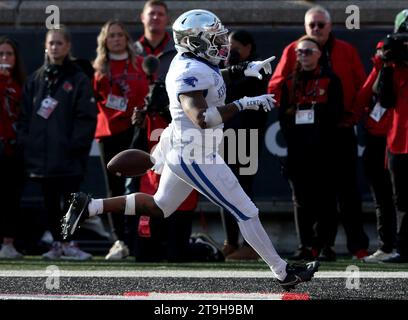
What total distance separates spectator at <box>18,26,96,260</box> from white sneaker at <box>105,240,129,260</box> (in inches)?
6.6

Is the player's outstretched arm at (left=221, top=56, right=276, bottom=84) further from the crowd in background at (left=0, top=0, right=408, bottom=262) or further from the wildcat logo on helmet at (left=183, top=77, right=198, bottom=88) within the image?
the crowd in background at (left=0, top=0, right=408, bottom=262)

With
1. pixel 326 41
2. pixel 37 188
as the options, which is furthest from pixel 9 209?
pixel 326 41

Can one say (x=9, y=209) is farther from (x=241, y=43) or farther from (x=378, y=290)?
(x=378, y=290)

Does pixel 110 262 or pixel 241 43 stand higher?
pixel 241 43

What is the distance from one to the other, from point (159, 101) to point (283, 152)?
1592mm

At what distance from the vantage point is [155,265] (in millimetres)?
7961

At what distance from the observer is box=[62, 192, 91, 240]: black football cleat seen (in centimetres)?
678

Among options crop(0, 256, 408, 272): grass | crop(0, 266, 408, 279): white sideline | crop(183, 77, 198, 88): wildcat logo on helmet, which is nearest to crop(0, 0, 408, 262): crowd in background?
crop(0, 256, 408, 272): grass

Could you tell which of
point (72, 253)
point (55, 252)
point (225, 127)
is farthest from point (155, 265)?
point (225, 127)

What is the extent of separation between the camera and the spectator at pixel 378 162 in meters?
8.31

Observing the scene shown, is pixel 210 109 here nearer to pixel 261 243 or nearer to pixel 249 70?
pixel 249 70

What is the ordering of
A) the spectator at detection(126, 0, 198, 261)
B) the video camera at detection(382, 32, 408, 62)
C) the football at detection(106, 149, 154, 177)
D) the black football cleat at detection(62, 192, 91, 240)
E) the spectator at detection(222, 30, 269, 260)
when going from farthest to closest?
the spectator at detection(222, 30, 269, 260)
the spectator at detection(126, 0, 198, 261)
the video camera at detection(382, 32, 408, 62)
the football at detection(106, 149, 154, 177)
the black football cleat at detection(62, 192, 91, 240)
